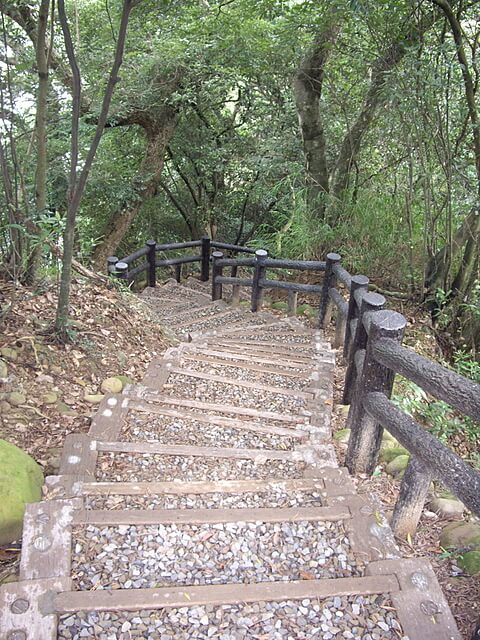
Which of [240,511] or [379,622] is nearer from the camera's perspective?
[379,622]

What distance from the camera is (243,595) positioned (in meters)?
1.65

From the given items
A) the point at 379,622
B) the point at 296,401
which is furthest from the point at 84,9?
the point at 379,622

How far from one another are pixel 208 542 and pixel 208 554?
0.18 feet

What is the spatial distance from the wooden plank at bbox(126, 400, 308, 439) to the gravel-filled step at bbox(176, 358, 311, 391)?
2.67 feet

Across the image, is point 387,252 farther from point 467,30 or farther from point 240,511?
point 240,511

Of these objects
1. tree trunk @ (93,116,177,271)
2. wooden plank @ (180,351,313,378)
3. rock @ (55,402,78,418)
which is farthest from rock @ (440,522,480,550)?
tree trunk @ (93,116,177,271)

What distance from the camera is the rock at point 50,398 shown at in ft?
9.48

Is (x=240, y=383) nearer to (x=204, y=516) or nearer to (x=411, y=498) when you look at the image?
(x=204, y=516)

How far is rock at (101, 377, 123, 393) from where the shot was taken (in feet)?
10.6

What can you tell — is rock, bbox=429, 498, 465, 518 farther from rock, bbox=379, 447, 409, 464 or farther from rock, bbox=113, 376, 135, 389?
rock, bbox=113, 376, 135, 389

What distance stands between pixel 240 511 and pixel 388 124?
5.63 metres

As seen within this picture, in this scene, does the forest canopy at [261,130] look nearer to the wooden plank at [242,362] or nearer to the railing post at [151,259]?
the railing post at [151,259]

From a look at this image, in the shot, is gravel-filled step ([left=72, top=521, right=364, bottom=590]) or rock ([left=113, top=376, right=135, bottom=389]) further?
rock ([left=113, top=376, right=135, bottom=389])

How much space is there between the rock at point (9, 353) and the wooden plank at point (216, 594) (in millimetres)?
1793
